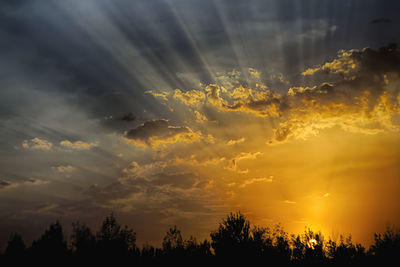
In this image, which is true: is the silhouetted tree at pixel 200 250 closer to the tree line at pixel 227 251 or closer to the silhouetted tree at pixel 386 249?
the tree line at pixel 227 251

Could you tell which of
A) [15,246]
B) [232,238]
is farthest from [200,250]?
[15,246]

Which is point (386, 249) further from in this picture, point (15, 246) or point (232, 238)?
point (15, 246)

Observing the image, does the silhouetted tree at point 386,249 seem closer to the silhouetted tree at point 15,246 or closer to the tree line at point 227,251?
the tree line at point 227,251

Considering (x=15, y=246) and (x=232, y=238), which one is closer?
(x=232, y=238)

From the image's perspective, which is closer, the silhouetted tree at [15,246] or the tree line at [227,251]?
the tree line at [227,251]

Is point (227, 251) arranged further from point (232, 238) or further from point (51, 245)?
point (51, 245)

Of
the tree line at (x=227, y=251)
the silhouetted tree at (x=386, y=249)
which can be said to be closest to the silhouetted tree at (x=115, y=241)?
the tree line at (x=227, y=251)

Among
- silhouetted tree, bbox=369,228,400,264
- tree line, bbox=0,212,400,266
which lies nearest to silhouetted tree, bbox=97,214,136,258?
tree line, bbox=0,212,400,266

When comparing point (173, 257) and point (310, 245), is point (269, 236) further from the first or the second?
point (173, 257)

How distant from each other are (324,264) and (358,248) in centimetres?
764

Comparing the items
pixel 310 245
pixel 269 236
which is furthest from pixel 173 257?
pixel 310 245

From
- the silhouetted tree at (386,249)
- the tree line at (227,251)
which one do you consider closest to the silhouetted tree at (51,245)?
the tree line at (227,251)

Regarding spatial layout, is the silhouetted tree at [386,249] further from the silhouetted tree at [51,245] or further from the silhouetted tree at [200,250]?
the silhouetted tree at [51,245]

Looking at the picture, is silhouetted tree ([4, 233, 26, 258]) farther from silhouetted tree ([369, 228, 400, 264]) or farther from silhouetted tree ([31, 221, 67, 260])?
silhouetted tree ([369, 228, 400, 264])
